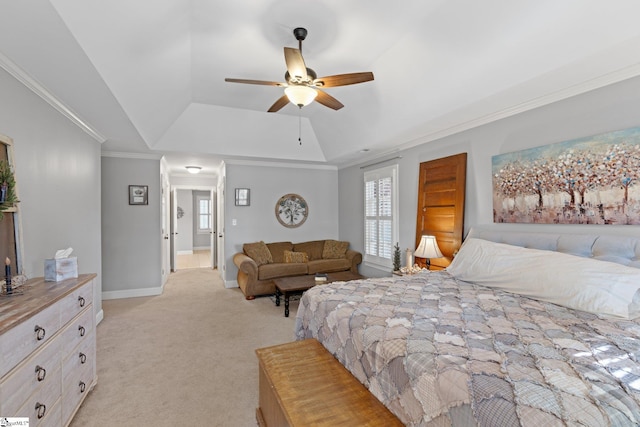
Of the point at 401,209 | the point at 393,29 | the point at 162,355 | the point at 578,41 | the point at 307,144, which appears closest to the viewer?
the point at 578,41

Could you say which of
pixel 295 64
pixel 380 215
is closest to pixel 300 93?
pixel 295 64

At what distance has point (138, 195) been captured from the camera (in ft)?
16.7

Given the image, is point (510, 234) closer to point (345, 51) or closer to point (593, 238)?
point (593, 238)

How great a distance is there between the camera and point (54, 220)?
279 cm

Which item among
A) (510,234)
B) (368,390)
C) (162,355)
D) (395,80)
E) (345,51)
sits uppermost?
(345,51)

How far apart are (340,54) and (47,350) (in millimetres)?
3285

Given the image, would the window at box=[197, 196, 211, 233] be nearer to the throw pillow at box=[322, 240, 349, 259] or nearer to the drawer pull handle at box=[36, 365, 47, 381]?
the throw pillow at box=[322, 240, 349, 259]

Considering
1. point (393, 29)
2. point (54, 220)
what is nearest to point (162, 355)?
point (54, 220)

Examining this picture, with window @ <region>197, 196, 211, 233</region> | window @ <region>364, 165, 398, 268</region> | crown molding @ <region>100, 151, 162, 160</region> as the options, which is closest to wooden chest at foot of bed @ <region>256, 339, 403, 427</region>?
window @ <region>364, 165, 398, 268</region>

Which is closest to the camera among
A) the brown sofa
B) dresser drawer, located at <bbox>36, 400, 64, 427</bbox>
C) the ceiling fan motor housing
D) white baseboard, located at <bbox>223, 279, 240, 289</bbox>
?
dresser drawer, located at <bbox>36, 400, 64, 427</bbox>

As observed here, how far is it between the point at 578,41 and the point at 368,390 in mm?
2519

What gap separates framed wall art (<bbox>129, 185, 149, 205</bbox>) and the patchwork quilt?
4249 mm

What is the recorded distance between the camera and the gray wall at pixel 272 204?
18.8 feet

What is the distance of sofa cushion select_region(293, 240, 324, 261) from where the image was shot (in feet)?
19.6
